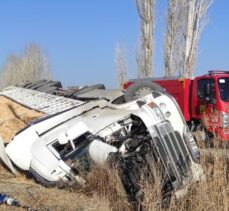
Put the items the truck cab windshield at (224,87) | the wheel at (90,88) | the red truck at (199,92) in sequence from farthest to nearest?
the wheel at (90,88) < the truck cab windshield at (224,87) < the red truck at (199,92)

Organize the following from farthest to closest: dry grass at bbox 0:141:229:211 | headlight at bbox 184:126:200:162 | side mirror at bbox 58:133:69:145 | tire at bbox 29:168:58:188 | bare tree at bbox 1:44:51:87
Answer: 1. bare tree at bbox 1:44:51:87
2. side mirror at bbox 58:133:69:145
3. tire at bbox 29:168:58:188
4. headlight at bbox 184:126:200:162
5. dry grass at bbox 0:141:229:211

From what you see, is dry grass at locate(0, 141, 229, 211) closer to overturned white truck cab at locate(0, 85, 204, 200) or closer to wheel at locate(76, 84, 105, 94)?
overturned white truck cab at locate(0, 85, 204, 200)

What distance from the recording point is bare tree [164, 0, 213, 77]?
23.5 m

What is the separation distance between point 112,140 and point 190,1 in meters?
17.5

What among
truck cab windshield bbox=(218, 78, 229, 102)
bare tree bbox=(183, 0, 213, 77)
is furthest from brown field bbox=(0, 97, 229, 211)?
bare tree bbox=(183, 0, 213, 77)

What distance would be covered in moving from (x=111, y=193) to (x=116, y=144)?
38.1 inches

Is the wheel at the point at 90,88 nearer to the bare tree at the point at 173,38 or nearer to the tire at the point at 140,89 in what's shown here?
the tire at the point at 140,89

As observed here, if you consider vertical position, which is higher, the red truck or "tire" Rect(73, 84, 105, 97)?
"tire" Rect(73, 84, 105, 97)

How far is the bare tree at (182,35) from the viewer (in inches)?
926

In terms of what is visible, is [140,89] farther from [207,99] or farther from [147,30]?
[147,30]

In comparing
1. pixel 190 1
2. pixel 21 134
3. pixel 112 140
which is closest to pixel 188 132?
pixel 112 140

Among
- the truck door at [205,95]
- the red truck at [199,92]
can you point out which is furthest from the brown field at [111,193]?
the truck door at [205,95]

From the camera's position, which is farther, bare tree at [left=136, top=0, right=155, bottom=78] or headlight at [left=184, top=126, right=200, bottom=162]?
bare tree at [left=136, top=0, right=155, bottom=78]

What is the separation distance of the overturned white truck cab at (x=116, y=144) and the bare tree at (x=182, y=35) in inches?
610
